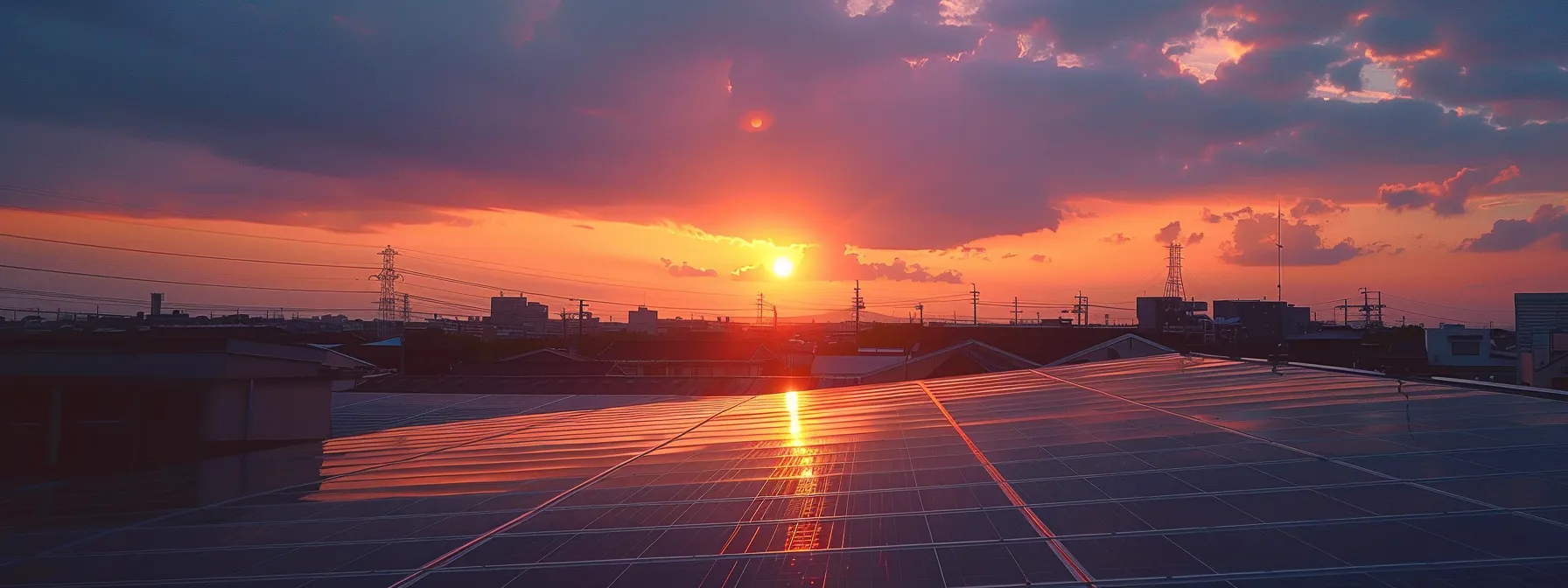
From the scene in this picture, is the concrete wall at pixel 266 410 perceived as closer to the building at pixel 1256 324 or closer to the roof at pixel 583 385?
the roof at pixel 583 385

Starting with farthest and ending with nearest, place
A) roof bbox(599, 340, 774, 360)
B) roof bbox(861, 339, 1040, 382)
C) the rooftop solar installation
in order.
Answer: roof bbox(599, 340, 774, 360)
roof bbox(861, 339, 1040, 382)
the rooftop solar installation

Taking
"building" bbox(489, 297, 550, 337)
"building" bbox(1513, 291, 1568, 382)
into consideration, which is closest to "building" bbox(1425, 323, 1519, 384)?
"building" bbox(1513, 291, 1568, 382)

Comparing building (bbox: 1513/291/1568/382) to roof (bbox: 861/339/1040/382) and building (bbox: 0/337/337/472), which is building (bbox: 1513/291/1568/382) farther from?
building (bbox: 0/337/337/472)

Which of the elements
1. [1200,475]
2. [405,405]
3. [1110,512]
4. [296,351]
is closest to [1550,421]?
[1200,475]

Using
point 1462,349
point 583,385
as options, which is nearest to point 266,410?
point 583,385

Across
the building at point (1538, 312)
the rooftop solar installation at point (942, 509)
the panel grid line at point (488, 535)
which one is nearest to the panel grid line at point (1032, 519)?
the rooftop solar installation at point (942, 509)

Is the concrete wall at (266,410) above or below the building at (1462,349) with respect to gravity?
below

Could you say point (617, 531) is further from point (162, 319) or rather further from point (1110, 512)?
point (162, 319)
